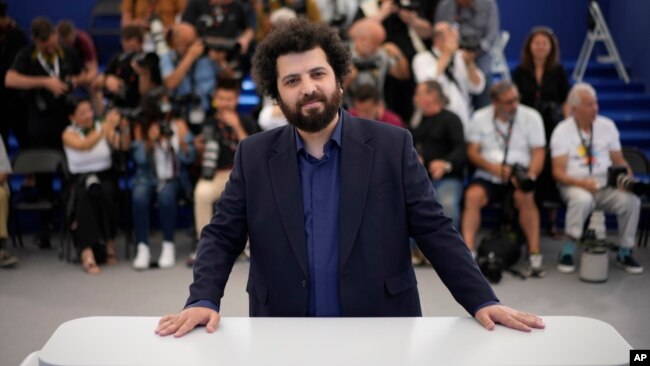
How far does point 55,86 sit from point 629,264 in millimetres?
4573

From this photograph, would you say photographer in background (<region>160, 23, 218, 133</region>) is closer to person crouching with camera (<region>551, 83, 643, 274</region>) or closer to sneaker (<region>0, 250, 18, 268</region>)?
sneaker (<region>0, 250, 18, 268</region>)

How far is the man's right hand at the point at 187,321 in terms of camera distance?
2.01 meters

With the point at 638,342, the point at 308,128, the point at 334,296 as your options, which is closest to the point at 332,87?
the point at 308,128

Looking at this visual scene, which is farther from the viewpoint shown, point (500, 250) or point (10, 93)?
point (10, 93)

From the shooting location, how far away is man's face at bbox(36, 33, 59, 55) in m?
6.47

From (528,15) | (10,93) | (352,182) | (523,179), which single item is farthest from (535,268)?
(528,15)

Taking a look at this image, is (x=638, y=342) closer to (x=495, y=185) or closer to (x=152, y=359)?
(x=495, y=185)

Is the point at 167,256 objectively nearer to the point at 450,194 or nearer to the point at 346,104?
the point at 346,104

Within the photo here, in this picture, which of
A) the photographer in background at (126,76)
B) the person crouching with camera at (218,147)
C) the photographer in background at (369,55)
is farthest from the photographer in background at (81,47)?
the photographer in background at (369,55)

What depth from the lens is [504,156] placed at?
5.90m

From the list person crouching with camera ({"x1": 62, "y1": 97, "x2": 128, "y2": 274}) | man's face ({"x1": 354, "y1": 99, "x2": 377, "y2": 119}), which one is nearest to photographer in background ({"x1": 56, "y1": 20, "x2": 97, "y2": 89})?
person crouching with camera ({"x1": 62, "y1": 97, "x2": 128, "y2": 274})

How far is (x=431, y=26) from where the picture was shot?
7328 mm

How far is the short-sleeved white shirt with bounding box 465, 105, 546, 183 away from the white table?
3937 mm

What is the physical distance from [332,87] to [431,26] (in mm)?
5292
